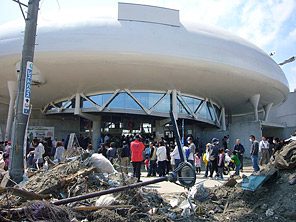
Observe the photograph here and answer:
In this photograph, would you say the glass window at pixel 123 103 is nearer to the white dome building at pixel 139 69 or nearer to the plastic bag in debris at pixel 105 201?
the white dome building at pixel 139 69

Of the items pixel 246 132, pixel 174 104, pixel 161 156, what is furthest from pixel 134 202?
pixel 246 132

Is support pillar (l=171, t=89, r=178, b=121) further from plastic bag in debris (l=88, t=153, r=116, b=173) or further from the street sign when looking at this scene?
the street sign

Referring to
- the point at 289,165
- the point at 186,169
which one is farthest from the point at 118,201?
the point at 289,165

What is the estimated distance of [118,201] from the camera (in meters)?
4.34

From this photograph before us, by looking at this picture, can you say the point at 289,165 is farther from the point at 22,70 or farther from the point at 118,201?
the point at 22,70

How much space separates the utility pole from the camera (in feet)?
18.5

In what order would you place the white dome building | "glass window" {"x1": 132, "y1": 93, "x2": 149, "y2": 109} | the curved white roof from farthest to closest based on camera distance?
"glass window" {"x1": 132, "y1": 93, "x2": 149, "y2": 109} → the white dome building → the curved white roof

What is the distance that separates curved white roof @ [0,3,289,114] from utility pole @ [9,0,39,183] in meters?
7.35

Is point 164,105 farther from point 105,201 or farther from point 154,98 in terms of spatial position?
point 105,201

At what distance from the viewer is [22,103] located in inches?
231

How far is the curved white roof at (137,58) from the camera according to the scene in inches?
534

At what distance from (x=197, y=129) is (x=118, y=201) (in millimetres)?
22118

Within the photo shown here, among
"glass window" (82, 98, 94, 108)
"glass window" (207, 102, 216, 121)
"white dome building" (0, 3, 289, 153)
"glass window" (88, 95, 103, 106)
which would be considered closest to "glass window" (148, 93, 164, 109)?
"white dome building" (0, 3, 289, 153)

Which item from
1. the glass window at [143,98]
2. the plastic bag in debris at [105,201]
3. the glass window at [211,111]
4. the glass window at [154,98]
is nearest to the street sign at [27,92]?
the plastic bag in debris at [105,201]
